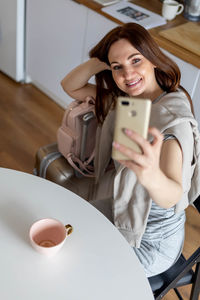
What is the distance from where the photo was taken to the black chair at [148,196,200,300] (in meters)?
1.30

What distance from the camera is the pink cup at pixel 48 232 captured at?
106 cm

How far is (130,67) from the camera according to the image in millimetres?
1268

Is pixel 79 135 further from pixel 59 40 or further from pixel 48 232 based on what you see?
pixel 59 40

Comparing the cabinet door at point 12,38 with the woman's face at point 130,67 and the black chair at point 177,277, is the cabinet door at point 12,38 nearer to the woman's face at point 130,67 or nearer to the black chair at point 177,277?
the woman's face at point 130,67

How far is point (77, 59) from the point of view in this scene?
2551 millimetres

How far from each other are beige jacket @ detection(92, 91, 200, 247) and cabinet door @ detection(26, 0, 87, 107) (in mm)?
1304

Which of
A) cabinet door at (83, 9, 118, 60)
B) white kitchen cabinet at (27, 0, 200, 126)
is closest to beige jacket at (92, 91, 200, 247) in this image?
white kitchen cabinet at (27, 0, 200, 126)

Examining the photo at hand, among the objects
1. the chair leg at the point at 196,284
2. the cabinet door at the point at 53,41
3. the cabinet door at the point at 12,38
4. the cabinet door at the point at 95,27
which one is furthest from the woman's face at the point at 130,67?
the cabinet door at the point at 12,38

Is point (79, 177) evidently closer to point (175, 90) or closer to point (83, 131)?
point (83, 131)

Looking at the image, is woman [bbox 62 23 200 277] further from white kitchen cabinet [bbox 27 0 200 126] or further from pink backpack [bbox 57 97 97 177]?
white kitchen cabinet [bbox 27 0 200 126]

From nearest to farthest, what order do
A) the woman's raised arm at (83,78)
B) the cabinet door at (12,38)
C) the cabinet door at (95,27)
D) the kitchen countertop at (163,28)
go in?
the woman's raised arm at (83,78), the kitchen countertop at (163,28), the cabinet door at (95,27), the cabinet door at (12,38)

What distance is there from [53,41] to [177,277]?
184 cm

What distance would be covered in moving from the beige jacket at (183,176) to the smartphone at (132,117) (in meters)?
0.34

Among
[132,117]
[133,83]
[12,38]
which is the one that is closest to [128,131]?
[132,117]
